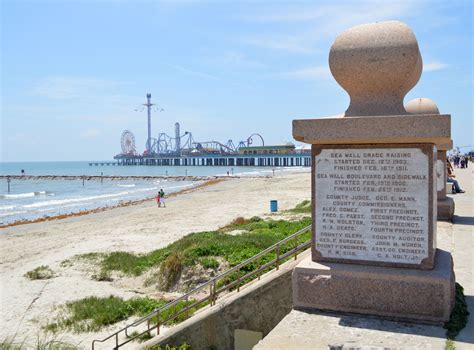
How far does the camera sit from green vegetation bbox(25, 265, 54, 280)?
15422 millimetres

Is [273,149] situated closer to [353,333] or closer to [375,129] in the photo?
[375,129]

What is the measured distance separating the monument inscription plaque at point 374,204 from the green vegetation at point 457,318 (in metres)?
0.65

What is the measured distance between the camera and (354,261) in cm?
602

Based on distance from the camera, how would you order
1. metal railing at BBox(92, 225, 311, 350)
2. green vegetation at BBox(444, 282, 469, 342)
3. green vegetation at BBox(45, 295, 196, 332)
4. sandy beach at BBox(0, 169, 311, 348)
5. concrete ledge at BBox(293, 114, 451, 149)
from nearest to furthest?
green vegetation at BBox(444, 282, 469, 342)
concrete ledge at BBox(293, 114, 451, 149)
metal railing at BBox(92, 225, 311, 350)
green vegetation at BBox(45, 295, 196, 332)
sandy beach at BBox(0, 169, 311, 348)

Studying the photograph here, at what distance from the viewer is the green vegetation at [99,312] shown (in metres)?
10.5

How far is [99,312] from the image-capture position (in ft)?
36.5

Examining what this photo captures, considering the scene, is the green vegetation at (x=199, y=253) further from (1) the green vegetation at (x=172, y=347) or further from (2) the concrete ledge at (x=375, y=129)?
(2) the concrete ledge at (x=375, y=129)

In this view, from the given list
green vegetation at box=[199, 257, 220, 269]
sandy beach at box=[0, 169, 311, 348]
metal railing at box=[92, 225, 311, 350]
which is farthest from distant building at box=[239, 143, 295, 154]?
metal railing at box=[92, 225, 311, 350]

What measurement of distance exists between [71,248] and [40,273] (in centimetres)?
493

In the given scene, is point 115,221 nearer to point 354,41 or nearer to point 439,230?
point 439,230

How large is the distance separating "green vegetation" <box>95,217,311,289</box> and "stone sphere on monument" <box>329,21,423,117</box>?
6381 mm

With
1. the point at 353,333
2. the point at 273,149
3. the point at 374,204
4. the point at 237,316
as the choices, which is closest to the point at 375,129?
the point at 374,204

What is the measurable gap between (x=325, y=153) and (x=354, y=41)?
4.84ft

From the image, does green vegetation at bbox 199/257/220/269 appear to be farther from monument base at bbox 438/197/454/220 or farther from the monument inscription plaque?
the monument inscription plaque
